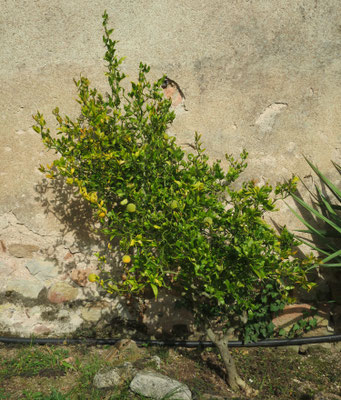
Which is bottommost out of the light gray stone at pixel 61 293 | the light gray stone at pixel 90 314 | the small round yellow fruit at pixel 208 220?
the light gray stone at pixel 90 314

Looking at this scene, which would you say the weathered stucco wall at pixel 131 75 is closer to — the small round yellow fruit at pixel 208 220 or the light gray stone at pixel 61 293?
the light gray stone at pixel 61 293

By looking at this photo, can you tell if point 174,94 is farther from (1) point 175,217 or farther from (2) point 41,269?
(2) point 41,269

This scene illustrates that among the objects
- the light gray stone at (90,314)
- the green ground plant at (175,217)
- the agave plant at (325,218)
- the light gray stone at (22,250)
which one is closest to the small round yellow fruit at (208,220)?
the green ground plant at (175,217)

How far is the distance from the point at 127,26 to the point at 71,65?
527 millimetres

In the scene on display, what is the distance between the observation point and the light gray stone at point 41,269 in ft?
9.16

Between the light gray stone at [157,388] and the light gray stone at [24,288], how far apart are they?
1.14 m

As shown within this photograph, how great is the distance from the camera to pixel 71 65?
2.77m

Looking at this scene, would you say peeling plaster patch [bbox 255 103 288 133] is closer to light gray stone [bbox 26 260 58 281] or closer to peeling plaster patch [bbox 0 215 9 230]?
light gray stone [bbox 26 260 58 281]

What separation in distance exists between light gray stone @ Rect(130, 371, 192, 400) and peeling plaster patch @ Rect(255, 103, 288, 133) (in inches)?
76.5

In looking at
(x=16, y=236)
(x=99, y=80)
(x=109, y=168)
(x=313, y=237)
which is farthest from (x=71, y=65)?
(x=313, y=237)

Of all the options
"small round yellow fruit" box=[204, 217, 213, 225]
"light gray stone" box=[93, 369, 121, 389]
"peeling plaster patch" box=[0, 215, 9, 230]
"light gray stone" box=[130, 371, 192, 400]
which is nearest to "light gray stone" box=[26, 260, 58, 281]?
"peeling plaster patch" box=[0, 215, 9, 230]

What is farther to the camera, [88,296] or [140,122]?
[88,296]

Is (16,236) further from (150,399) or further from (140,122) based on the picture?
(150,399)

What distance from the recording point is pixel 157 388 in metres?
2.03
